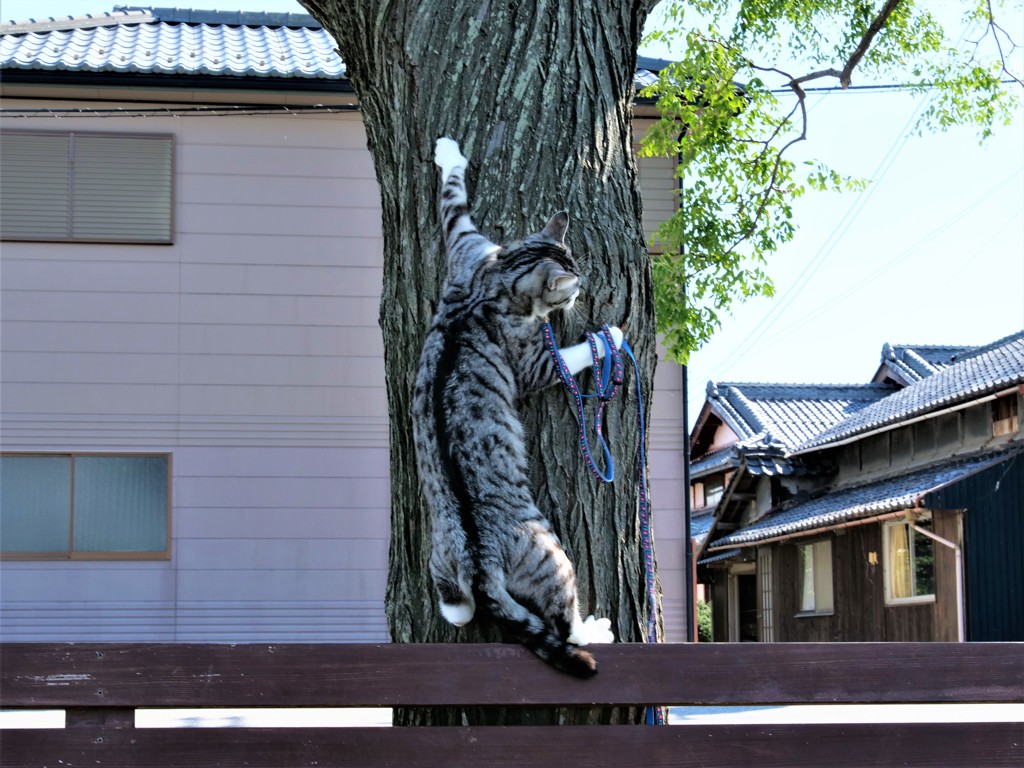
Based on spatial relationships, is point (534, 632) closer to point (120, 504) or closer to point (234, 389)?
point (234, 389)

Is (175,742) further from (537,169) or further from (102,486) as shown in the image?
(102,486)

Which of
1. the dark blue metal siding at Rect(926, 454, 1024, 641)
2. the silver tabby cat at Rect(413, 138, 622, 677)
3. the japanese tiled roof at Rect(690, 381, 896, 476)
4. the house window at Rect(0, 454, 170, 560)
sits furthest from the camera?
the japanese tiled roof at Rect(690, 381, 896, 476)

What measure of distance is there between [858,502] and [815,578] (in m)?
2.64

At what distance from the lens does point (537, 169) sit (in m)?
3.42

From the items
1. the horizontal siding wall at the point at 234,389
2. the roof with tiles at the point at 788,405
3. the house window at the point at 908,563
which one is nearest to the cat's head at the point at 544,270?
the horizontal siding wall at the point at 234,389

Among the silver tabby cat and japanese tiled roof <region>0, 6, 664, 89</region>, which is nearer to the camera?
the silver tabby cat

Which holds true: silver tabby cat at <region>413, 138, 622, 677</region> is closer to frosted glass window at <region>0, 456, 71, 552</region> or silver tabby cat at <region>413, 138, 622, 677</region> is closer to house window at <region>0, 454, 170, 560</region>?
house window at <region>0, 454, 170, 560</region>

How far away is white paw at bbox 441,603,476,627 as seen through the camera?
10.4 feet

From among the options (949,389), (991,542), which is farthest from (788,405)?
(991,542)

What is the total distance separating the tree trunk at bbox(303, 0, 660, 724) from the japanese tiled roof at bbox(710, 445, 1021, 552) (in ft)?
40.7

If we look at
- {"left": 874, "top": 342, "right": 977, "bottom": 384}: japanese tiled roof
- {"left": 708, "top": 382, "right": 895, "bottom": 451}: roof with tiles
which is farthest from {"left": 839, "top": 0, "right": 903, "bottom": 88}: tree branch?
{"left": 874, "top": 342, "right": 977, "bottom": 384}: japanese tiled roof

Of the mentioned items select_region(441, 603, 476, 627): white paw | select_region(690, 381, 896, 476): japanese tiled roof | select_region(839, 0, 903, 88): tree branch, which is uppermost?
select_region(839, 0, 903, 88): tree branch

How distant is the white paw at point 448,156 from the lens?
11.1ft

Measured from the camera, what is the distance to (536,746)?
2.76 metres
